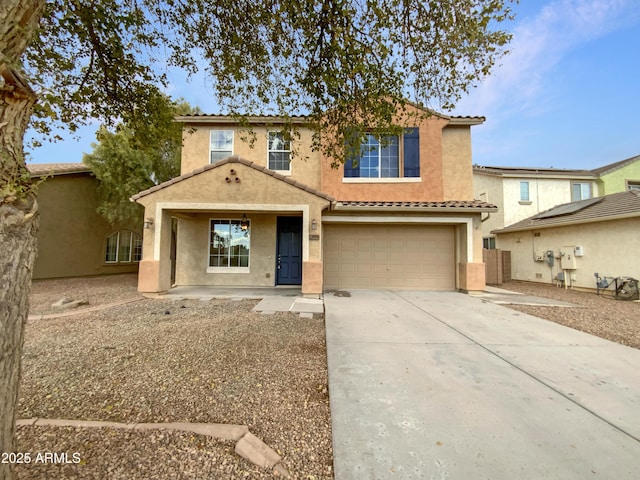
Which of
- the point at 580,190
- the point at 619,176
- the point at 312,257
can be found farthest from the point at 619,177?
the point at 312,257

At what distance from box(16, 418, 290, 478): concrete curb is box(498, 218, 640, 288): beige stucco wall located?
45.8 feet

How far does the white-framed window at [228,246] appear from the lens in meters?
11.2

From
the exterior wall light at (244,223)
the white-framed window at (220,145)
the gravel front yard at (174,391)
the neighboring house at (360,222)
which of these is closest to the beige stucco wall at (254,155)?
the neighboring house at (360,222)

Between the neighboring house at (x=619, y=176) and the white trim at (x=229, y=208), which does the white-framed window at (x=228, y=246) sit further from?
the neighboring house at (x=619, y=176)

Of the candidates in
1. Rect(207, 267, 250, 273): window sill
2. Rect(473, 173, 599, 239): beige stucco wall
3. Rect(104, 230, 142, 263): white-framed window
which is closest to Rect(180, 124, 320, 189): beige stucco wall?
Rect(207, 267, 250, 273): window sill

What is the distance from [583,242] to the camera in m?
12.2

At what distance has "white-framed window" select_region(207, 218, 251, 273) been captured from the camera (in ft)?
→ 36.6

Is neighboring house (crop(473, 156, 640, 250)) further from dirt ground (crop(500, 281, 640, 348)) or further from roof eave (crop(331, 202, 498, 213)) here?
roof eave (crop(331, 202, 498, 213))

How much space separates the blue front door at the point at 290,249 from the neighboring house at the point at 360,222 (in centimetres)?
4

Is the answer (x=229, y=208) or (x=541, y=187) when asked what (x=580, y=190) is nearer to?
(x=541, y=187)

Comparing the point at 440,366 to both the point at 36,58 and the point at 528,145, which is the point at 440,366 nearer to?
the point at 36,58

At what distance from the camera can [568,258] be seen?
12648mm

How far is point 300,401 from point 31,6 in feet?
12.4

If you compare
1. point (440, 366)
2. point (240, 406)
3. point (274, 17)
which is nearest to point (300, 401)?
point (240, 406)
